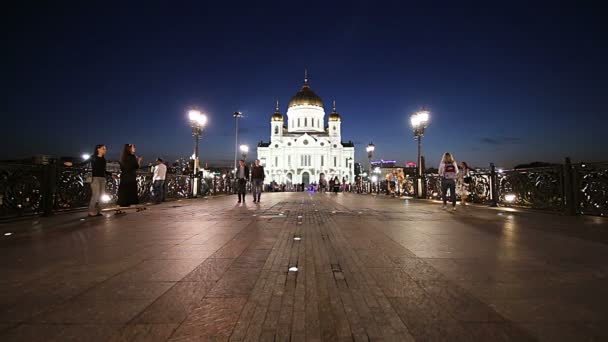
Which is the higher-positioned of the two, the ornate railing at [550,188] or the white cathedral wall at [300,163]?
the white cathedral wall at [300,163]

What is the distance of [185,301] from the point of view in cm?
239

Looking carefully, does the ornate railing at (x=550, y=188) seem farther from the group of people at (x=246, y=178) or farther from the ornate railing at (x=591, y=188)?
the group of people at (x=246, y=178)

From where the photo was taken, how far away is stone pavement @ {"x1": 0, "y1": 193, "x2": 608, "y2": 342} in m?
1.95

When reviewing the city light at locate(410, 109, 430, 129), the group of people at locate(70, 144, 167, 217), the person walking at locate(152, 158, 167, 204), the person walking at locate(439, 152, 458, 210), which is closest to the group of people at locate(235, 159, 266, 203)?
the person walking at locate(152, 158, 167, 204)

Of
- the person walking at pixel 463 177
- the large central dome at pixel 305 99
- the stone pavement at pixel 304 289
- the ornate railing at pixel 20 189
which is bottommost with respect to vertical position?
the stone pavement at pixel 304 289

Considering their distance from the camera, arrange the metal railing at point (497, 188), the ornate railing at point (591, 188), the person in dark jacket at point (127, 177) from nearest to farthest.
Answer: the metal railing at point (497, 188) → the ornate railing at point (591, 188) → the person in dark jacket at point (127, 177)

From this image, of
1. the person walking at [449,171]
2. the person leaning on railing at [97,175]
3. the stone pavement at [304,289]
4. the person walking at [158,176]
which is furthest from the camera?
the person walking at [158,176]

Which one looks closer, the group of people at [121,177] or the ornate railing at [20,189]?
the ornate railing at [20,189]

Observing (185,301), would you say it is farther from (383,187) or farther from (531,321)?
(383,187)

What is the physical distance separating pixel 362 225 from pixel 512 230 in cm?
264

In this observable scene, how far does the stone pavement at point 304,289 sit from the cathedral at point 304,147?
7424cm

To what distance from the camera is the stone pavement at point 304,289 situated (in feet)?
6.40

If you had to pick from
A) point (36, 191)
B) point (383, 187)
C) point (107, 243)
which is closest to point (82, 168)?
point (36, 191)

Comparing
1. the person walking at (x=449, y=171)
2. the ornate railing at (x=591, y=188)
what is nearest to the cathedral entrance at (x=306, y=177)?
the person walking at (x=449, y=171)
